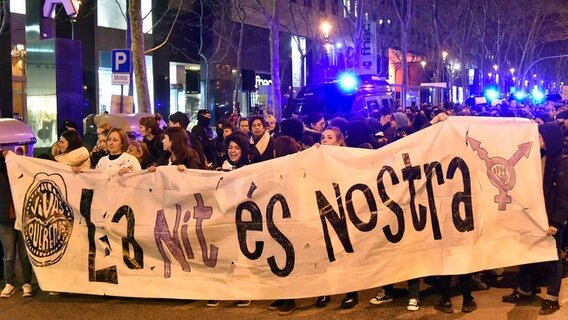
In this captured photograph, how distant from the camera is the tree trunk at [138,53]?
626 inches

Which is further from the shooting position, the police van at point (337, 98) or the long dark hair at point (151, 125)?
the police van at point (337, 98)

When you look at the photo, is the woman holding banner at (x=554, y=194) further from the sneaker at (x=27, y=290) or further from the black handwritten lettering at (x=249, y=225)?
the sneaker at (x=27, y=290)

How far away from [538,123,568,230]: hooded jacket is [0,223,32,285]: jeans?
5175mm

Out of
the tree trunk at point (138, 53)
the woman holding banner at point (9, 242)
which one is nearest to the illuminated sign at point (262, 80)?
the tree trunk at point (138, 53)

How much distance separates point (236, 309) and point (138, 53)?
11.0 meters

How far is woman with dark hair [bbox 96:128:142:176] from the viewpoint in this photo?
6707 millimetres

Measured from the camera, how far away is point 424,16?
1909 inches

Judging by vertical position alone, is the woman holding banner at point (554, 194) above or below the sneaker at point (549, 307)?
above

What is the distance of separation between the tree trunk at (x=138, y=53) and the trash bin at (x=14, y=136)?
715cm

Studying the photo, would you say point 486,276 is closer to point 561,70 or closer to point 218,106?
point 218,106

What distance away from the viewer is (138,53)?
1595 centimetres

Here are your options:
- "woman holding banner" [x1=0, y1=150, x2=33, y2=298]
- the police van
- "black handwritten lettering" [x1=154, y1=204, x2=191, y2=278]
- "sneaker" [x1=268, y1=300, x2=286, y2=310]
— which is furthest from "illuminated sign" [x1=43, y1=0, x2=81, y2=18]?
"sneaker" [x1=268, y1=300, x2=286, y2=310]

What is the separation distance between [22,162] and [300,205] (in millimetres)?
2922

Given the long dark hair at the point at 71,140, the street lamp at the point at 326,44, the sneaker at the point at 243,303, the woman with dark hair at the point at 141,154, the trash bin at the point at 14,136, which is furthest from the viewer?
the street lamp at the point at 326,44
